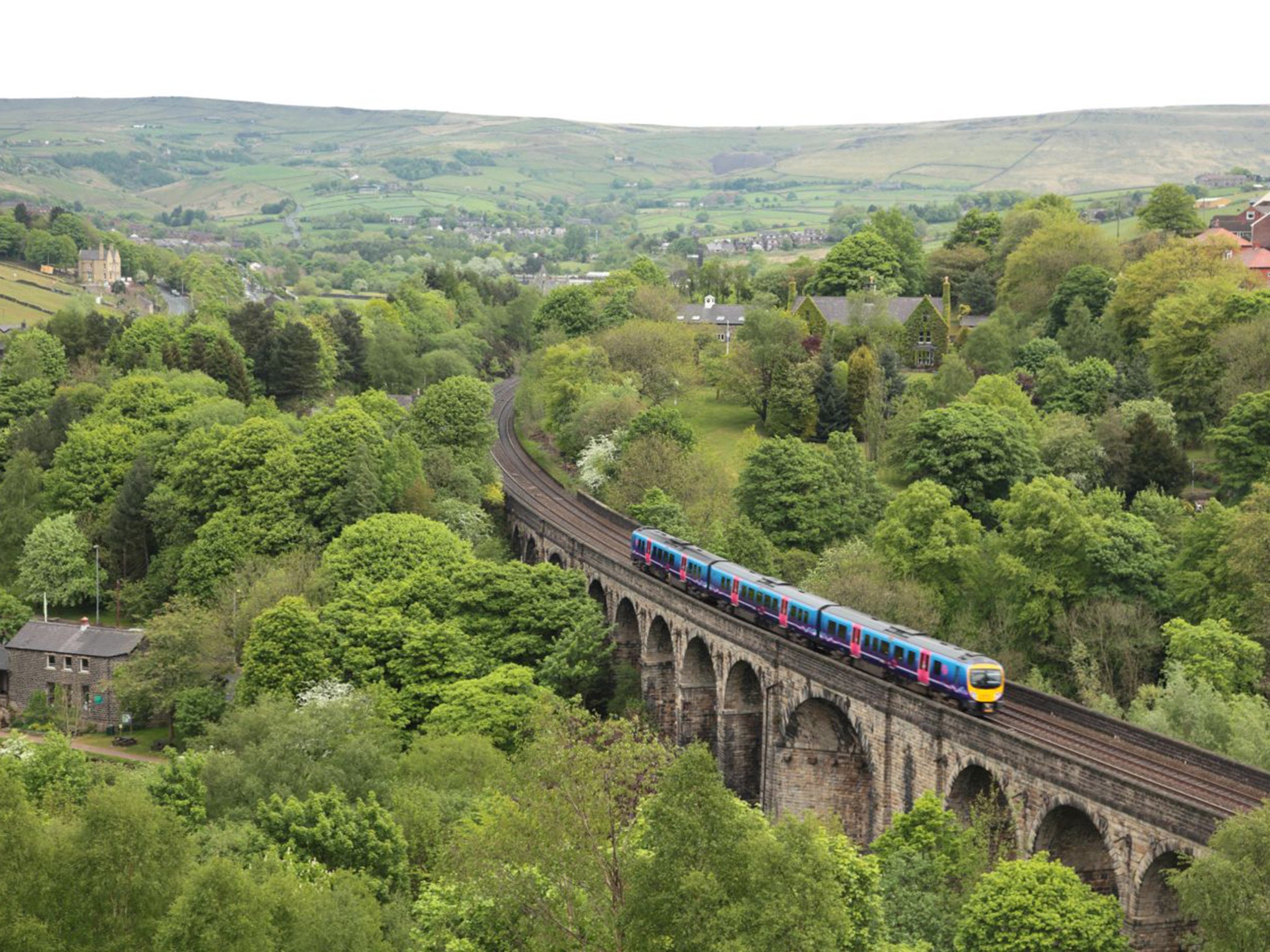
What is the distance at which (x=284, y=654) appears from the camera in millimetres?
61969

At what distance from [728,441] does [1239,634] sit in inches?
1745

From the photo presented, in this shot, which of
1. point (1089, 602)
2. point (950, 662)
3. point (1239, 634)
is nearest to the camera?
point (950, 662)

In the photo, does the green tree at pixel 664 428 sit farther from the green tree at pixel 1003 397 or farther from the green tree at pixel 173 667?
the green tree at pixel 173 667

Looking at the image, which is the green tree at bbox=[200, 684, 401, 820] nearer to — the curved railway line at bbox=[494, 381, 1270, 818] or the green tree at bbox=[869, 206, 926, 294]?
the curved railway line at bbox=[494, 381, 1270, 818]

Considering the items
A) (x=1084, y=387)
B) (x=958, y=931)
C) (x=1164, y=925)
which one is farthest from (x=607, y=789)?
(x=1084, y=387)

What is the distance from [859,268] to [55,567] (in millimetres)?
69690

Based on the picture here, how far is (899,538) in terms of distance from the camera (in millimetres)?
68000

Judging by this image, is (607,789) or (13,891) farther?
(607,789)

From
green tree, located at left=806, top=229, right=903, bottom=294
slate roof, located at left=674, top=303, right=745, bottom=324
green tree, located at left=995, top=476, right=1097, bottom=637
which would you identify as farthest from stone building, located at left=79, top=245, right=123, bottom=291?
green tree, located at left=995, top=476, right=1097, bottom=637

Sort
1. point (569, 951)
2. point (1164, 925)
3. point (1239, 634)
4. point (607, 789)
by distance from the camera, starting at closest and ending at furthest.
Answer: point (569, 951) < point (607, 789) < point (1164, 925) < point (1239, 634)

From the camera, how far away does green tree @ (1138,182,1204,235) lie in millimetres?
117438

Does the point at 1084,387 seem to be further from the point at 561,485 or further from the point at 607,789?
the point at 607,789

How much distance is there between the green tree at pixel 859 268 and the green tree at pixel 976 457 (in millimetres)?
46979

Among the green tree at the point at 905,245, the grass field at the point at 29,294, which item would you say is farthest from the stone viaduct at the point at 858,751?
the grass field at the point at 29,294
